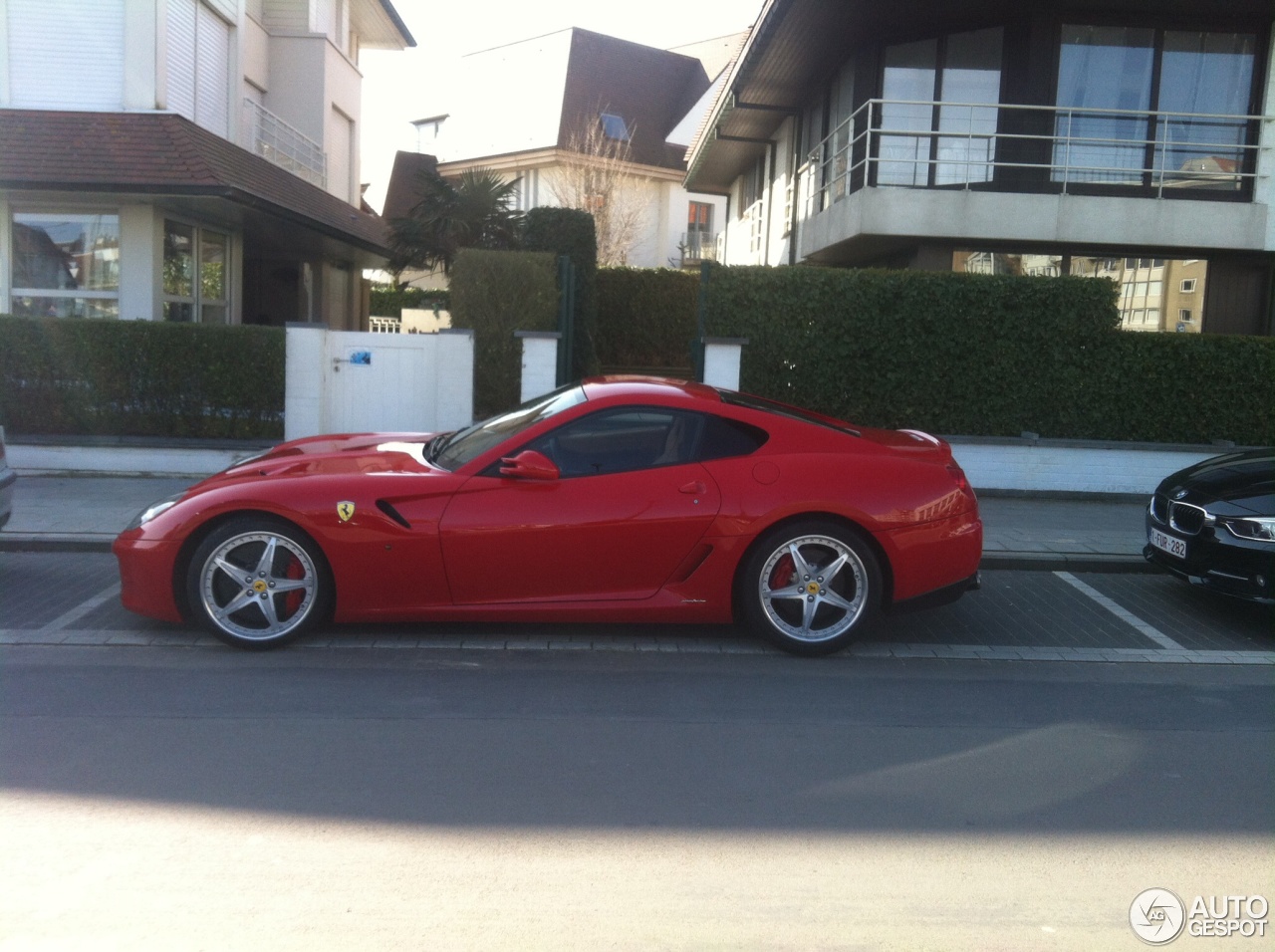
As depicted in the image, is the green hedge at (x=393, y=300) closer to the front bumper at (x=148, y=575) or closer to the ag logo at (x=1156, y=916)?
the front bumper at (x=148, y=575)

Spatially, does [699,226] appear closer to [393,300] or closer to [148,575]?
[393,300]

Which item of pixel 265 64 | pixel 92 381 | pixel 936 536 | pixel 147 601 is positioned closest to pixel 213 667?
pixel 147 601

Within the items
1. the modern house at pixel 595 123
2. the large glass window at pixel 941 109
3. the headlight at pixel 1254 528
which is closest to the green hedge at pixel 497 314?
the large glass window at pixel 941 109

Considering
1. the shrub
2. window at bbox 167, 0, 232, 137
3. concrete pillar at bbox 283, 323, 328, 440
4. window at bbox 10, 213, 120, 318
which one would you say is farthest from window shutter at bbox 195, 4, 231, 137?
concrete pillar at bbox 283, 323, 328, 440

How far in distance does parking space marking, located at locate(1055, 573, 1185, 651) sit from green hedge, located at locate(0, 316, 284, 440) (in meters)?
7.89

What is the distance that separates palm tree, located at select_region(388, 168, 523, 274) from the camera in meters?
21.8

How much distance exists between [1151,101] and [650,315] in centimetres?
987

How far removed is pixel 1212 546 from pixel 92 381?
34.1ft

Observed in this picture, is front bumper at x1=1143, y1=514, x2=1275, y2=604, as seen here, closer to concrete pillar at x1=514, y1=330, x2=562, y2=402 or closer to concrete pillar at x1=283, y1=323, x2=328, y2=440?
concrete pillar at x1=514, y1=330, x2=562, y2=402

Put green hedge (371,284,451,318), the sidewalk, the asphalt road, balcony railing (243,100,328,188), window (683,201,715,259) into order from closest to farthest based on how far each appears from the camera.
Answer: the asphalt road → the sidewalk → balcony railing (243,100,328,188) → green hedge (371,284,451,318) → window (683,201,715,259)

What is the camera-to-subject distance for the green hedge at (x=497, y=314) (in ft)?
39.9

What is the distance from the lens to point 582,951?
10.7 ft

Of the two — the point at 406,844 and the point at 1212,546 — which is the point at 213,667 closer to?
the point at 406,844

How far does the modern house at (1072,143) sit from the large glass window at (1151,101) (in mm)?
19
